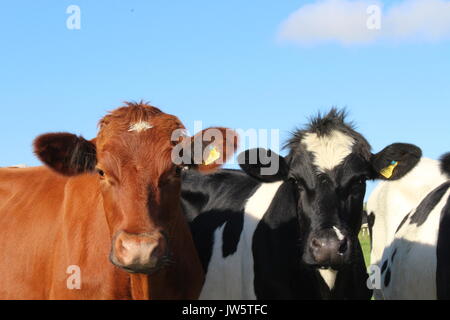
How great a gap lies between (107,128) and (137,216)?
105 cm

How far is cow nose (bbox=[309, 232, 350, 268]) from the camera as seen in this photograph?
5.79 m

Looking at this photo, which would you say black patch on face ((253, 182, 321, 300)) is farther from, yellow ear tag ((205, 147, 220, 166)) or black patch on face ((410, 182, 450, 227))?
black patch on face ((410, 182, 450, 227))

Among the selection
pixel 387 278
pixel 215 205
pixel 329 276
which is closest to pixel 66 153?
pixel 329 276

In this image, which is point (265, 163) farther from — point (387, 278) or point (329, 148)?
point (387, 278)

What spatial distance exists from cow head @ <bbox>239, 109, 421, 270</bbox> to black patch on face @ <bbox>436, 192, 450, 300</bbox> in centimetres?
74

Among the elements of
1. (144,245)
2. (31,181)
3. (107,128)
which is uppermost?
(107,128)

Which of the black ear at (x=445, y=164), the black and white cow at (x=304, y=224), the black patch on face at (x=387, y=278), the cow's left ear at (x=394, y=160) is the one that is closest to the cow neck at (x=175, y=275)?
the black and white cow at (x=304, y=224)

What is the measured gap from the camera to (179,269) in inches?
237

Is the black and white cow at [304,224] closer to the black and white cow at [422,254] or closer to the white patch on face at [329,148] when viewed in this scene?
the white patch on face at [329,148]

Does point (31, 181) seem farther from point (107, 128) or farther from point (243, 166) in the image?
point (243, 166)

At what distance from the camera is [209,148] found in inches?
237

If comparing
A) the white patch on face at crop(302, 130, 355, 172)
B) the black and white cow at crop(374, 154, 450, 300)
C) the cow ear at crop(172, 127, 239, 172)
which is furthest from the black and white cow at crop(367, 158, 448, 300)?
the cow ear at crop(172, 127, 239, 172)

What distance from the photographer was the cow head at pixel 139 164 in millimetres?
4930
